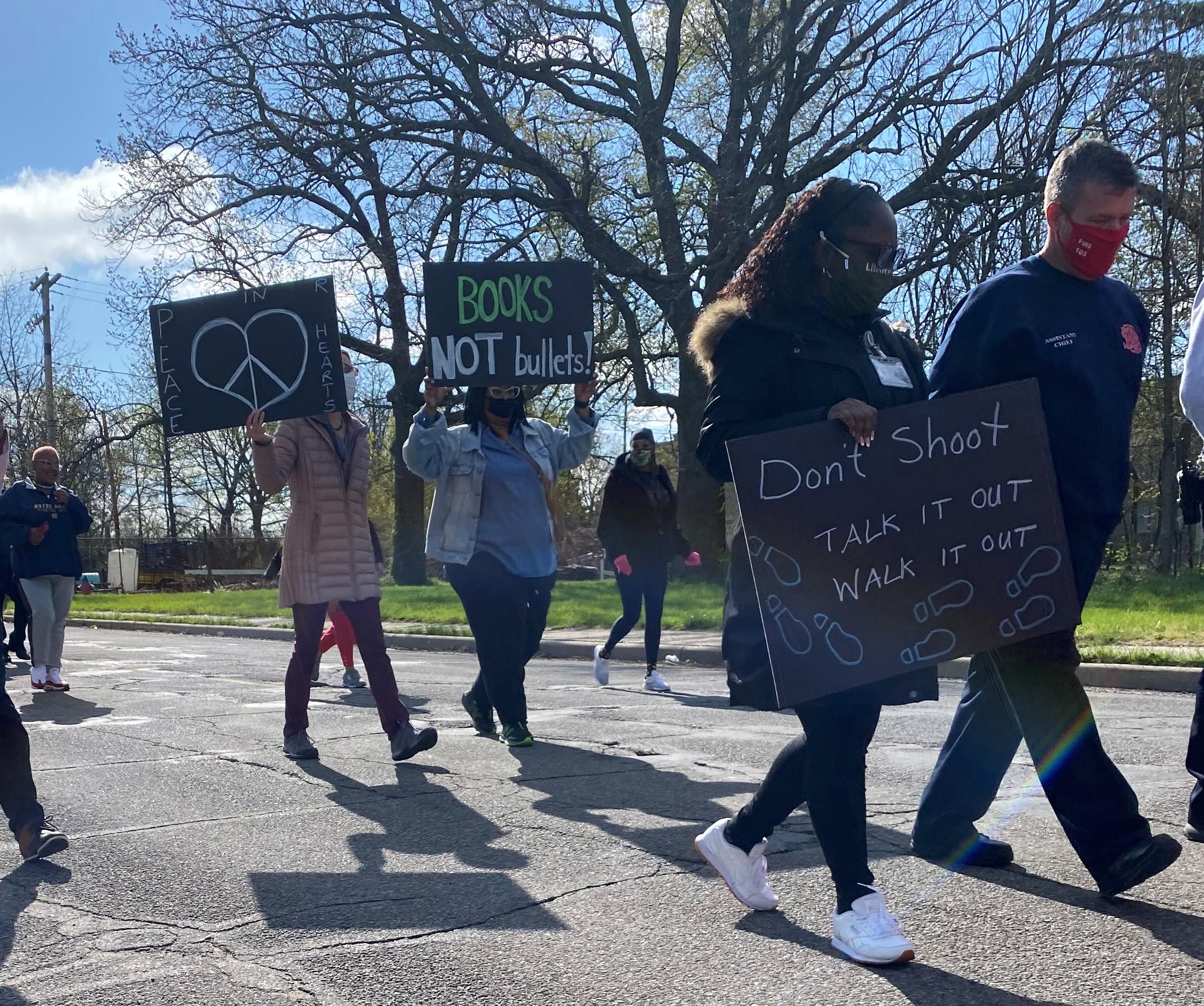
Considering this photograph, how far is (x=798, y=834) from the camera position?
4.77 m

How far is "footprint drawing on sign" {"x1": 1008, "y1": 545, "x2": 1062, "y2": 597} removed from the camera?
140 inches

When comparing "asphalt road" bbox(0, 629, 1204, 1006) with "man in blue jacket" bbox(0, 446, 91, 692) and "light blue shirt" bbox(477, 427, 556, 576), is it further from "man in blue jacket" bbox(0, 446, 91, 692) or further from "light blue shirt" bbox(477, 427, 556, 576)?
"man in blue jacket" bbox(0, 446, 91, 692)

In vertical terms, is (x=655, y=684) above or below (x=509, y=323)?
below

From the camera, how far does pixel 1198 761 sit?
429 cm

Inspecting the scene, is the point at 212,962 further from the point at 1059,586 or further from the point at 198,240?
the point at 198,240

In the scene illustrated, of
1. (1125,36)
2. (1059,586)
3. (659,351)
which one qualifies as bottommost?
(1059,586)

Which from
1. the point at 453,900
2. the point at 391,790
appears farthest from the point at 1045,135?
the point at 453,900

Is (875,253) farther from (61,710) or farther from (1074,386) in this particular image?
(61,710)

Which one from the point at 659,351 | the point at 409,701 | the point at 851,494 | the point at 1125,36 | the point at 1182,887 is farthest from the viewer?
the point at 659,351

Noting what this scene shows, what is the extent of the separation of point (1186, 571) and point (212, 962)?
796 inches

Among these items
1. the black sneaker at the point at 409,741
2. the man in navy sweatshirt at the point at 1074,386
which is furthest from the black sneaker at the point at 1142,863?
the black sneaker at the point at 409,741

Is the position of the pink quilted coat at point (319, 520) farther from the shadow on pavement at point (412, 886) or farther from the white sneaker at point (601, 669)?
the white sneaker at point (601, 669)

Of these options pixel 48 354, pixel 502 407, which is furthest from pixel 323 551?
pixel 48 354

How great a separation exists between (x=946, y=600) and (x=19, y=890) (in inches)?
114
